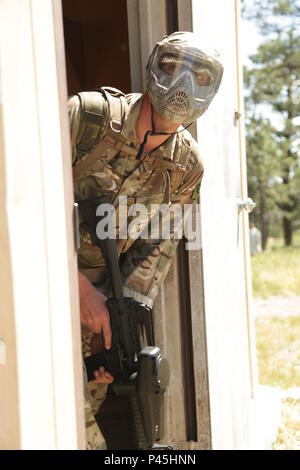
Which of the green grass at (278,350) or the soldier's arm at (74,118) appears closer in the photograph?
the soldier's arm at (74,118)

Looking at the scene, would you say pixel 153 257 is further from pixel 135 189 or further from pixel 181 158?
pixel 181 158

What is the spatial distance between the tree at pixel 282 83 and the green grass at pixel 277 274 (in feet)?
8.05

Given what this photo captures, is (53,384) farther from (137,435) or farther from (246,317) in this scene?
(246,317)

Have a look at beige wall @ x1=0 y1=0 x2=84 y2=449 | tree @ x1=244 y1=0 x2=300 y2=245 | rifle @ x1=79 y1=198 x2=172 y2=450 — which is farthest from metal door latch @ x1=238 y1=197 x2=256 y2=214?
tree @ x1=244 y1=0 x2=300 y2=245

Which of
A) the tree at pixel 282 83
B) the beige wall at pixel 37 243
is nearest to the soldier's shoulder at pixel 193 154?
the beige wall at pixel 37 243

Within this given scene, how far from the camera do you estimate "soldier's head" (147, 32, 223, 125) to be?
8.18ft

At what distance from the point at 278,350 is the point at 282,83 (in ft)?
45.1

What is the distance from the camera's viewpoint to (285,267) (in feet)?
43.3

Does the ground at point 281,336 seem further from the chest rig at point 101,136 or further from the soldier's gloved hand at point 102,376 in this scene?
the chest rig at point 101,136

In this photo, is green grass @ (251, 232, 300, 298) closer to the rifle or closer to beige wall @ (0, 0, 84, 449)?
the rifle

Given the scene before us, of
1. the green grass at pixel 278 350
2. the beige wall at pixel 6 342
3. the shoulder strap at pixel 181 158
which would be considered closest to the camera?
the beige wall at pixel 6 342

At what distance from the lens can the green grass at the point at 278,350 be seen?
17.2 ft

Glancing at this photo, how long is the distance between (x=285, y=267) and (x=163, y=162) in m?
10.8

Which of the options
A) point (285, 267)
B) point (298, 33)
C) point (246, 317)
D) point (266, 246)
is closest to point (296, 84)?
point (298, 33)
